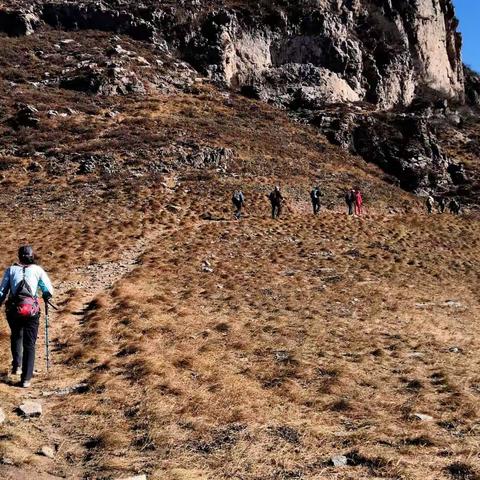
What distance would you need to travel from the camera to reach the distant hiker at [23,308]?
8.01 m

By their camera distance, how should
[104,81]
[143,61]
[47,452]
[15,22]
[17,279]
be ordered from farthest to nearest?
[15,22]
[143,61]
[104,81]
[17,279]
[47,452]

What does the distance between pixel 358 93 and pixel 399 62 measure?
9643 mm

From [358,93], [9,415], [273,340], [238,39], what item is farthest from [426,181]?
[9,415]

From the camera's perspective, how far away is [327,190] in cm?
3909

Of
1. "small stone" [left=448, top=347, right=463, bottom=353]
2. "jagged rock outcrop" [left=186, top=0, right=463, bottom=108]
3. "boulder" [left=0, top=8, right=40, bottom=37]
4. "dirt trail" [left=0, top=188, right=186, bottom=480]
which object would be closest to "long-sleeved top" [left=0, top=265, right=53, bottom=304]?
"dirt trail" [left=0, top=188, right=186, bottom=480]

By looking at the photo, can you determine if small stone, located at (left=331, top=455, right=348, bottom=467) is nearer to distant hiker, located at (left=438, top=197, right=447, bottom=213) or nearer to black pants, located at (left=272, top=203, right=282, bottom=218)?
black pants, located at (left=272, top=203, right=282, bottom=218)

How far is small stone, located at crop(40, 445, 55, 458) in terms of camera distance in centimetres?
594

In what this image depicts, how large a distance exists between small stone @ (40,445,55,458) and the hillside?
0.55ft

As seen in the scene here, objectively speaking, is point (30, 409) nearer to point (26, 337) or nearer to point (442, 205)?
point (26, 337)

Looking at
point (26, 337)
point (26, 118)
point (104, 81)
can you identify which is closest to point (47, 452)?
point (26, 337)

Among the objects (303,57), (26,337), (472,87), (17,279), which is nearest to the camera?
(26,337)

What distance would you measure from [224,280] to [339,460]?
37.9 feet

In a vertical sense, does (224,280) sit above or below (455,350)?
above

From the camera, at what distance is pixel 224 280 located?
17.4 m
